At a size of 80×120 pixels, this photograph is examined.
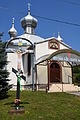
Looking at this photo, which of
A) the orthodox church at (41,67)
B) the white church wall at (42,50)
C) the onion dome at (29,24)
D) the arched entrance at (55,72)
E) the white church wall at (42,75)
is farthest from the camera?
the onion dome at (29,24)

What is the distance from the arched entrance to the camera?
18016 mm

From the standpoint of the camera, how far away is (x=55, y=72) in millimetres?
18172

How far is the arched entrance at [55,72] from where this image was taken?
18016 mm

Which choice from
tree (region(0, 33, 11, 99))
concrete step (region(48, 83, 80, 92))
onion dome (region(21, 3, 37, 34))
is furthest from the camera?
onion dome (region(21, 3, 37, 34))

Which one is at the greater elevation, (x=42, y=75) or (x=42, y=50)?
(x=42, y=50)

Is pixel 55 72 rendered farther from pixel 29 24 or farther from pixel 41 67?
pixel 29 24

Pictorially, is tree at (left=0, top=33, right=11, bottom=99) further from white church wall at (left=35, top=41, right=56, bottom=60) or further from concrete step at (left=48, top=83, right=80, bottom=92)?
white church wall at (left=35, top=41, right=56, bottom=60)

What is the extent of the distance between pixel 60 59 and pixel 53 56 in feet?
2.33

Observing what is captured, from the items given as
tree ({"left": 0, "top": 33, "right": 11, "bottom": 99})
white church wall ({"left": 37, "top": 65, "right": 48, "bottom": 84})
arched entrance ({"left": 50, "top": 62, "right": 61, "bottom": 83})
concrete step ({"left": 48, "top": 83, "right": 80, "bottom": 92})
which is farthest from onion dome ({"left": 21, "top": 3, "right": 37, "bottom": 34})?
tree ({"left": 0, "top": 33, "right": 11, "bottom": 99})

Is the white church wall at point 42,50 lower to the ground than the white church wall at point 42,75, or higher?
higher

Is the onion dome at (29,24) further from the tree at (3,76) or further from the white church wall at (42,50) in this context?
the tree at (3,76)

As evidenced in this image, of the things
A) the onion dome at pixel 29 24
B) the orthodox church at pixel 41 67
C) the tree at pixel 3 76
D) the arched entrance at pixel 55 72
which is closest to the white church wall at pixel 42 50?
the orthodox church at pixel 41 67

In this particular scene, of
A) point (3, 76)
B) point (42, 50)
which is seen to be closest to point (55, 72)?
point (42, 50)

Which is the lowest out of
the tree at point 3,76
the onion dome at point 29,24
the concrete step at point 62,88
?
the concrete step at point 62,88
